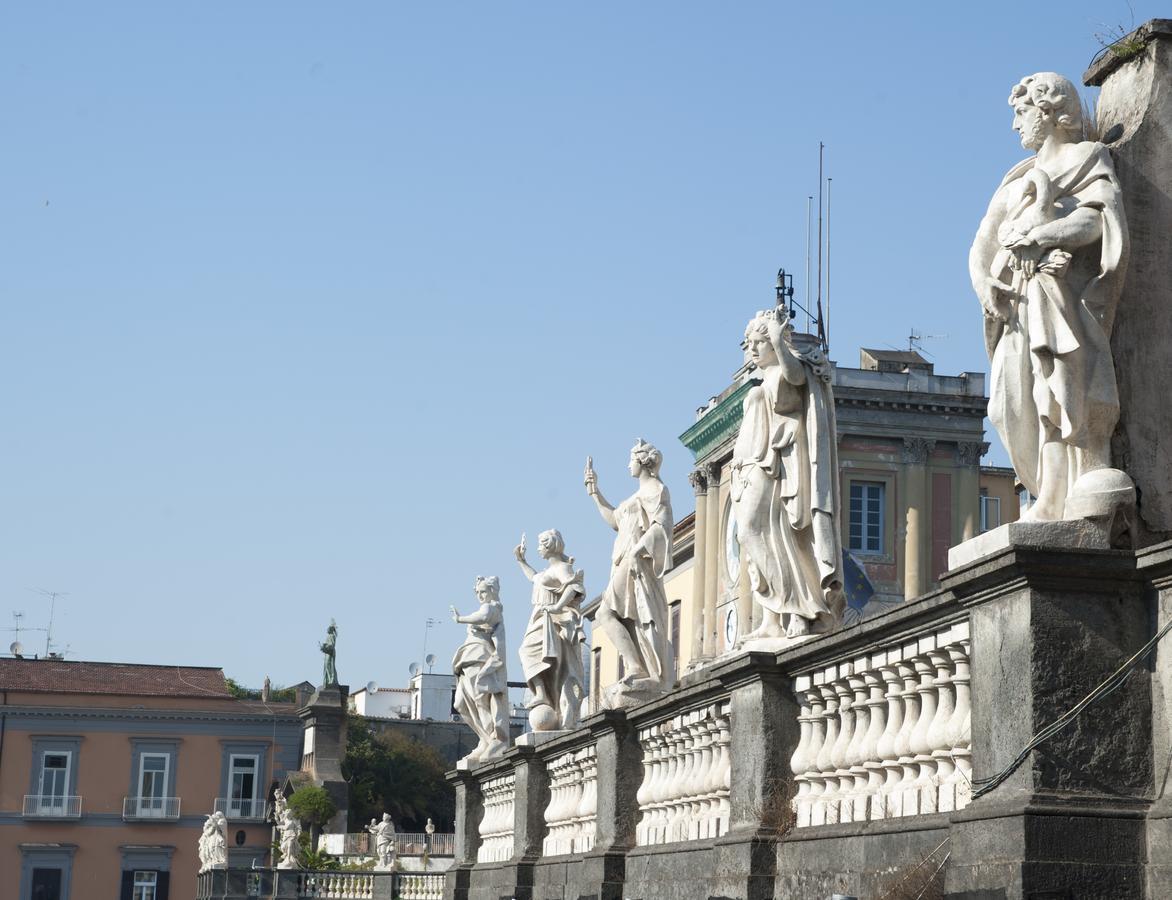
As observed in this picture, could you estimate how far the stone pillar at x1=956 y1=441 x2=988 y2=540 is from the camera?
144 ft

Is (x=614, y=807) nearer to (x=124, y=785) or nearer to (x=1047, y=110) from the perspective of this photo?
(x=1047, y=110)

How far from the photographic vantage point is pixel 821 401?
10.6 m

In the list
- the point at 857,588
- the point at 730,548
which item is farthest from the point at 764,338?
the point at 730,548

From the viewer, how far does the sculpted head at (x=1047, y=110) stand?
7594 mm

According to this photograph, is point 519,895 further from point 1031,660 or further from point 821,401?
point 1031,660

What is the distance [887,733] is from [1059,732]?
187 cm

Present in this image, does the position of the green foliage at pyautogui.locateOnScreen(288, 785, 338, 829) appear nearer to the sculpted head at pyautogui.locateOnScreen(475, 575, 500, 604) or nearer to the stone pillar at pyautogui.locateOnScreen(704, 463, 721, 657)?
the stone pillar at pyautogui.locateOnScreen(704, 463, 721, 657)

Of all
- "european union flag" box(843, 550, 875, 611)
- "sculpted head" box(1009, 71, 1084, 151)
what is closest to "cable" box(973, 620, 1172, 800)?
"sculpted head" box(1009, 71, 1084, 151)

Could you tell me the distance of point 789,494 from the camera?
10.5m

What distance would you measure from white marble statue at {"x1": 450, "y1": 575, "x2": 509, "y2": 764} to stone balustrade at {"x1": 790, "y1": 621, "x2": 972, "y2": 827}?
427 inches

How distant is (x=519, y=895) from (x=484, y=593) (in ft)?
19.3

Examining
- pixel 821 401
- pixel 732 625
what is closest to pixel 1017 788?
pixel 821 401

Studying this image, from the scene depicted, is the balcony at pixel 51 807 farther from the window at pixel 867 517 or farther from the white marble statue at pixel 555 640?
the white marble statue at pixel 555 640

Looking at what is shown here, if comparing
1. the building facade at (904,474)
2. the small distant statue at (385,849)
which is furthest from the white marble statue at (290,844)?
Result: the building facade at (904,474)
